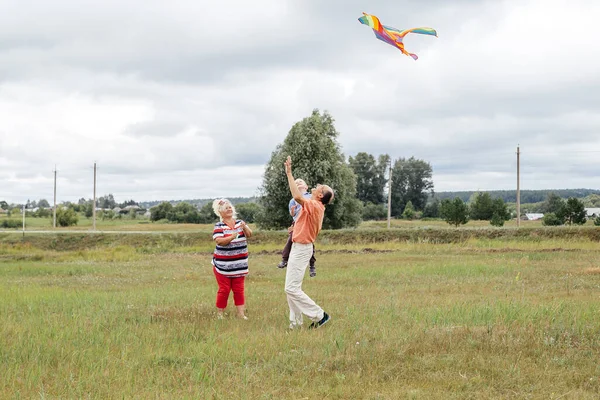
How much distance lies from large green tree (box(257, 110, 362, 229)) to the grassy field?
37677 millimetres

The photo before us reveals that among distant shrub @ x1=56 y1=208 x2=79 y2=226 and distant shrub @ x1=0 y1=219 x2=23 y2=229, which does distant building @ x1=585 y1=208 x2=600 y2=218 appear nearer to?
distant shrub @ x1=56 y1=208 x2=79 y2=226

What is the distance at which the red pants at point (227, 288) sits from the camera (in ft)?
33.8

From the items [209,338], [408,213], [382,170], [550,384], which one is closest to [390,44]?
[209,338]

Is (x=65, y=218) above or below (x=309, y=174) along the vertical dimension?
below

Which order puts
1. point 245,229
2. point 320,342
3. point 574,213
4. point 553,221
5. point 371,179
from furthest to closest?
point 371,179 < point 553,221 < point 574,213 < point 245,229 < point 320,342

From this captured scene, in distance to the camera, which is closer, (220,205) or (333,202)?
(220,205)

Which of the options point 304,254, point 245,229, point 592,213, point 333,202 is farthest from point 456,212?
point 304,254

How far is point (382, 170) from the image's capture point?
10694 cm

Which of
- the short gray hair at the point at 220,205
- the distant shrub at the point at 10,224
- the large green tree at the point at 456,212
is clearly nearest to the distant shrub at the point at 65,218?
the distant shrub at the point at 10,224

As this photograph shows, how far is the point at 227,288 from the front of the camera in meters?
10.3

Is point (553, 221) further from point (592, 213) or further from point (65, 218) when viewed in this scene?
point (65, 218)

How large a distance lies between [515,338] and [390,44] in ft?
21.3

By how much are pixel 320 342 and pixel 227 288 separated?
2.75 m

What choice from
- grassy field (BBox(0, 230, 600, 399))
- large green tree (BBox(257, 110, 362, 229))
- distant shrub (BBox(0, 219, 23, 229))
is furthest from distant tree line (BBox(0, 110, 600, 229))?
grassy field (BBox(0, 230, 600, 399))
